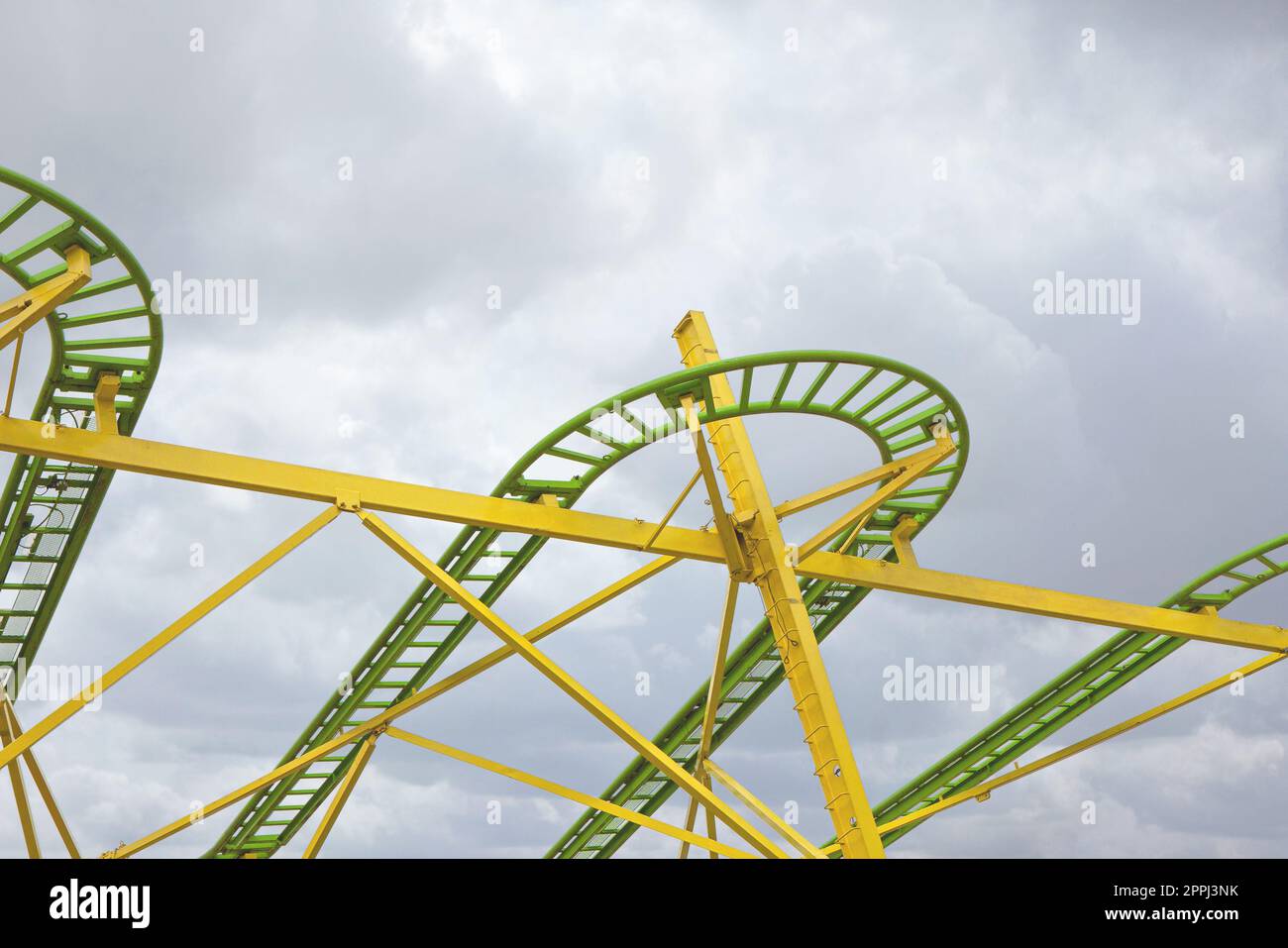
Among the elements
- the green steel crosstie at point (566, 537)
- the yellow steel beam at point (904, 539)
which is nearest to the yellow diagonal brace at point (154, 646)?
the green steel crosstie at point (566, 537)

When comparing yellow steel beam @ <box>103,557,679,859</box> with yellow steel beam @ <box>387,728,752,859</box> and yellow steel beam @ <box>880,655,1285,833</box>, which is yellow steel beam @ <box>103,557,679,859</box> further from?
yellow steel beam @ <box>880,655,1285,833</box>

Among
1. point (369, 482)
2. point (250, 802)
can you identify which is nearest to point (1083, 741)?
point (369, 482)

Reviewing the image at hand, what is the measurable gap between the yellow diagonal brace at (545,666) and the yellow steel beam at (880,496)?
3.57 metres

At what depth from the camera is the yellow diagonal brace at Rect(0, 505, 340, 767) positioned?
578 inches

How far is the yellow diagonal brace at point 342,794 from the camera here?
20.3m

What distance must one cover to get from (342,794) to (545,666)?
6.30m

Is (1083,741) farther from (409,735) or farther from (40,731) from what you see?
(40,731)

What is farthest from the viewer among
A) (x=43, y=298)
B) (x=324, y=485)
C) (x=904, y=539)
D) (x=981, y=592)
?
(x=904, y=539)

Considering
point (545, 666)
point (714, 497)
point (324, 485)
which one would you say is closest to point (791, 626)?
point (714, 497)

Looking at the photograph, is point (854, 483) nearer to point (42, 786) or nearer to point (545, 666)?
point (545, 666)

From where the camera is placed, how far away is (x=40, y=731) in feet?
49.0

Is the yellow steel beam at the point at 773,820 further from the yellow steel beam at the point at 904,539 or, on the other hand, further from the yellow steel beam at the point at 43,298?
the yellow steel beam at the point at 43,298

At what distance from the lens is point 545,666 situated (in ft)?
52.4

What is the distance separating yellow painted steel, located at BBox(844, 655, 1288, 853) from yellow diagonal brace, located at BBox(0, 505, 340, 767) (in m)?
9.90
